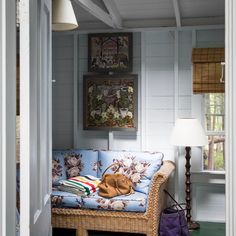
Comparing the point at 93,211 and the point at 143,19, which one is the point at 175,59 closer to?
the point at 143,19

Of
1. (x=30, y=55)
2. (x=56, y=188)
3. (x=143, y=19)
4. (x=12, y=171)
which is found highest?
(x=143, y=19)

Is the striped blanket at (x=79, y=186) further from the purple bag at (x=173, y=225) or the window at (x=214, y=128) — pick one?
the window at (x=214, y=128)

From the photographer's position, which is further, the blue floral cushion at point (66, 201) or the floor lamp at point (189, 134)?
the floor lamp at point (189, 134)

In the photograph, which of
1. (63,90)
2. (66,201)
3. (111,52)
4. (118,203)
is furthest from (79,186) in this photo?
(111,52)

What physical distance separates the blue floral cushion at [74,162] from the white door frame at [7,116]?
2884mm

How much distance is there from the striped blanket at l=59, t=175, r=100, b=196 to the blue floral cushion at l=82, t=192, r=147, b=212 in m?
0.10

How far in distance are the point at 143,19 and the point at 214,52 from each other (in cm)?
98

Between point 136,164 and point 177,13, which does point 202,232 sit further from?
point 177,13

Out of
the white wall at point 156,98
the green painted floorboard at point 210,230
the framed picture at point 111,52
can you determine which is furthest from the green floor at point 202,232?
the framed picture at point 111,52

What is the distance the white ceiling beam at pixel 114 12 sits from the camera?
156 inches

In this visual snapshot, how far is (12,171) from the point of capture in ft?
5.00

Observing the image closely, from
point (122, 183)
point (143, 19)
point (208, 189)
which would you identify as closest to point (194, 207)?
point (208, 189)

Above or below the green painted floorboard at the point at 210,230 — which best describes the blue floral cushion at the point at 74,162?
above

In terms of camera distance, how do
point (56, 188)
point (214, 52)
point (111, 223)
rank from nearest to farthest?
point (111, 223)
point (56, 188)
point (214, 52)
